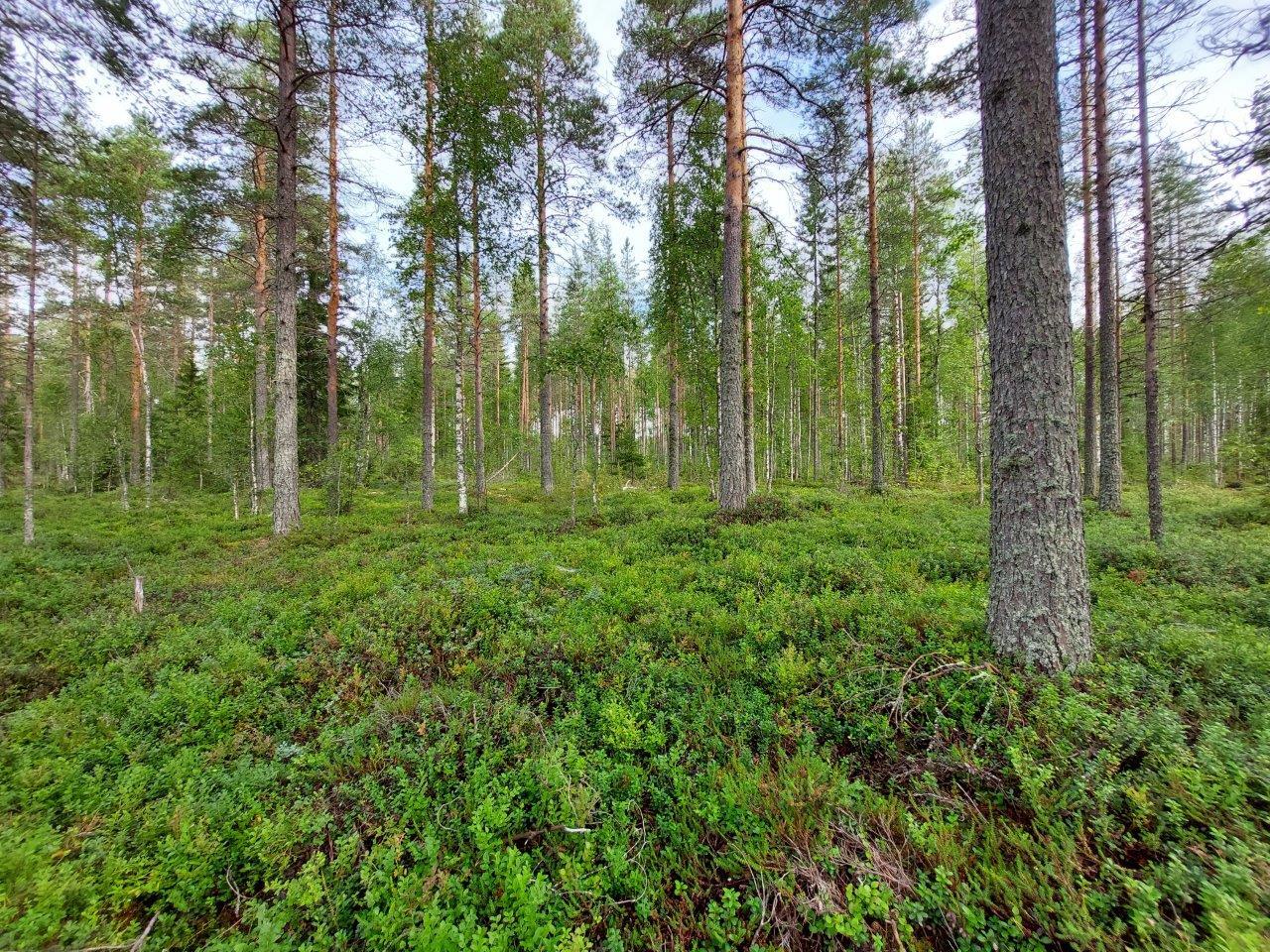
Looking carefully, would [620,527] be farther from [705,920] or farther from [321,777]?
[705,920]

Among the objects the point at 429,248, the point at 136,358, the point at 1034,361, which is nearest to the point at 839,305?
the point at 429,248

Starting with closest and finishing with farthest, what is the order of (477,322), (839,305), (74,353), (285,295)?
(285,295) < (477,322) < (74,353) < (839,305)

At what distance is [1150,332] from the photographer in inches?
320

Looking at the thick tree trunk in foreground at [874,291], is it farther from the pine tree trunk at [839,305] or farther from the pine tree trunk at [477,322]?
the pine tree trunk at [477,322]

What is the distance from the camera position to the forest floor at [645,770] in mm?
2035

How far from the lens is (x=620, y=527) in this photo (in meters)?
9.80

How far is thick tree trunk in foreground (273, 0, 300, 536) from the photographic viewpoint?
31.8 ft

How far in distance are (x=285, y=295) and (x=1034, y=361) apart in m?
13.0

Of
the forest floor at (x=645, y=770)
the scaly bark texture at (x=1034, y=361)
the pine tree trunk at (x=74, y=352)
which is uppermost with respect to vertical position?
the pine tree trunk at (x=74, y=352)

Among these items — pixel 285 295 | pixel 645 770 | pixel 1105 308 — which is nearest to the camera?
pixel 645 770

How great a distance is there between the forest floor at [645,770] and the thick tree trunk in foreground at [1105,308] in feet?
24.9

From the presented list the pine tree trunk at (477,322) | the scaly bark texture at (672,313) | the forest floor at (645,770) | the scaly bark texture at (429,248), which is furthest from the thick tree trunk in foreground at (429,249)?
the forest floor at (645,770)

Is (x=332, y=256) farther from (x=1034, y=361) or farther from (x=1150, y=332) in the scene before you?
(x=1150, y=332)

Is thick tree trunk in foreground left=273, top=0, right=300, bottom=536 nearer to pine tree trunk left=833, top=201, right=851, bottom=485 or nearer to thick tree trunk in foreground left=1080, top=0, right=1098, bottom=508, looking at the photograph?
pine tree trunk left=833, top=201, right=851, bottom=485
